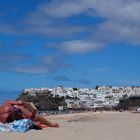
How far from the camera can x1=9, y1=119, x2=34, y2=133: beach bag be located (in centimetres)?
1157

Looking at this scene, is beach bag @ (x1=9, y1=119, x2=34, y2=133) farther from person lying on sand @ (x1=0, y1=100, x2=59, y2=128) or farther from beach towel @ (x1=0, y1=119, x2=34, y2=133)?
person lying on sand @ (x1=0, y1=100, x2=59, y2=128)

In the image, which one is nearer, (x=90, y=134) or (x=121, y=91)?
(x=90, y=134)

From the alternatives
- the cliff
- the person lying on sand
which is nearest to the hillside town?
the cliff

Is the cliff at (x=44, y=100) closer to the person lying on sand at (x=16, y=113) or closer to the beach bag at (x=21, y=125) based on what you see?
the person lying on sand at (x=16, y=113)

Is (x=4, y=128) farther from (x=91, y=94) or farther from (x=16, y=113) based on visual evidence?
(x=91, y=94)

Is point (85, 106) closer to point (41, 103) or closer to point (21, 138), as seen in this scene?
point (41, 103)

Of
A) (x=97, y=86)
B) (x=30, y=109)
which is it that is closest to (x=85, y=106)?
(x=97, y=86)

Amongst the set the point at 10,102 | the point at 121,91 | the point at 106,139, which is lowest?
the point at 106,139

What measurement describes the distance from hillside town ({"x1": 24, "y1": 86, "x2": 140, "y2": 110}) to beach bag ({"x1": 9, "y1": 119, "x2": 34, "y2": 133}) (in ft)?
260

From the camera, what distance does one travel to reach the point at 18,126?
11.7m

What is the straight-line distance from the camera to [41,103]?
96750 millimetres

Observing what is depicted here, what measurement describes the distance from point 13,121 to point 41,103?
84.6m

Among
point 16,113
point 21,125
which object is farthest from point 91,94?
point 21,125

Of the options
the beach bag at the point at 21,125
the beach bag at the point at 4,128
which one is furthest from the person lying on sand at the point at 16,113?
the beach bag at the point at 4,128
